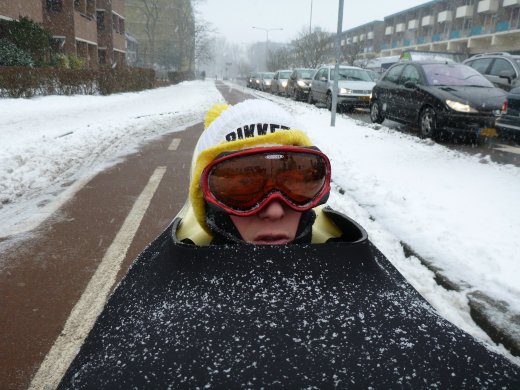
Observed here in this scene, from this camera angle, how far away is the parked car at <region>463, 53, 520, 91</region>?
10.9 metres

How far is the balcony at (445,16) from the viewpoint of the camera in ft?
185

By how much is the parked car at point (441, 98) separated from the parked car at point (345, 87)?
15.2ft

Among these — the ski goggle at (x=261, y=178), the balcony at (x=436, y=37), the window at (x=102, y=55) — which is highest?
the balcony at (x=436, y=37)

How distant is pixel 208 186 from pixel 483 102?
956 centimetres

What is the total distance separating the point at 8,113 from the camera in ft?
39.7

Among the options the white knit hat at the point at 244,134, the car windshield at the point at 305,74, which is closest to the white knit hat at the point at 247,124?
the white knit hat at the point at 244,134

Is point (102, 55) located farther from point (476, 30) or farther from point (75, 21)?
point (476, 30)

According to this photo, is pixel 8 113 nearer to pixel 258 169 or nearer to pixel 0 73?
pixel 0 73

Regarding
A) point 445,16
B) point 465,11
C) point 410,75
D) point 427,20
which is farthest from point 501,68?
point 427,20

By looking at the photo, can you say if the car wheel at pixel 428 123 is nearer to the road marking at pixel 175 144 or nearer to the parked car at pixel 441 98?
the parked car at pixel 441 98

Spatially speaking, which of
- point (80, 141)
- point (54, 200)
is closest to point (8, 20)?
point (80, 141)

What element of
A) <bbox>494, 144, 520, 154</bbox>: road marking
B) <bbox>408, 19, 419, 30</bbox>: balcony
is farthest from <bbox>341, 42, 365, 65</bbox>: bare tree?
<bbox>494, 144, 520, 154</bbox>: road marking

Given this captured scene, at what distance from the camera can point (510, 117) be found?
899 centimetres

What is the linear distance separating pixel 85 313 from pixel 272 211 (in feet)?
5.89
